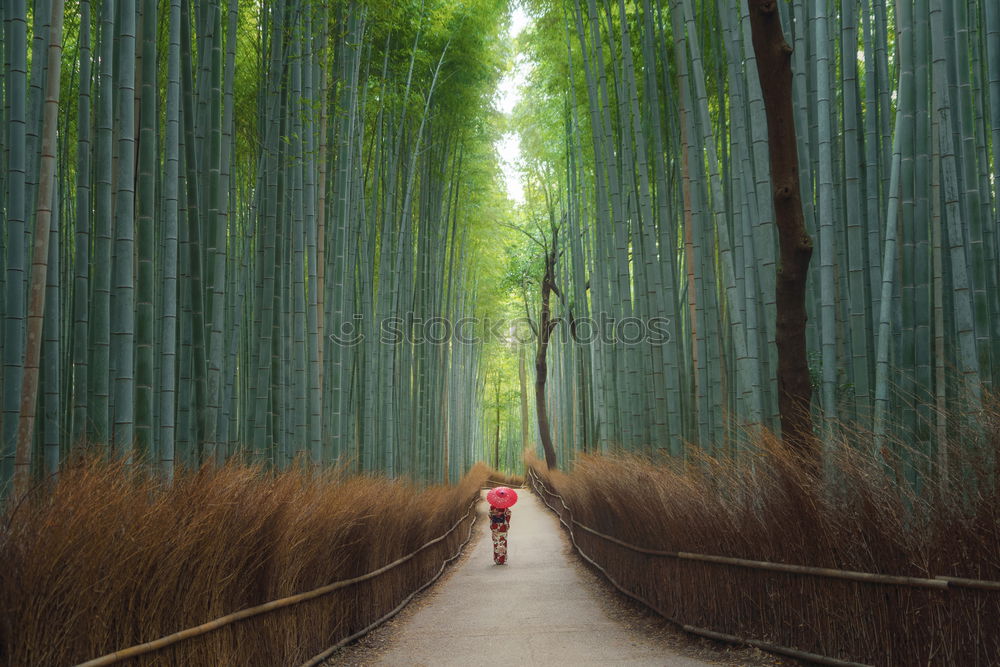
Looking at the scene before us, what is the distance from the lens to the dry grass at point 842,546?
95.4 inches

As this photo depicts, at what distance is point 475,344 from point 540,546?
8797mm

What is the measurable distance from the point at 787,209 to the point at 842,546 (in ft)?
5.15

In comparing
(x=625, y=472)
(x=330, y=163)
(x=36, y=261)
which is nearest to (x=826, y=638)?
(x=625, y=472)

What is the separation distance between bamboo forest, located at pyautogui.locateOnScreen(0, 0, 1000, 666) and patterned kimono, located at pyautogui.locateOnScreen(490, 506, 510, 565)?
0.06 metres

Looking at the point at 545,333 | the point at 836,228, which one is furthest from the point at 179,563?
the point at 545,333

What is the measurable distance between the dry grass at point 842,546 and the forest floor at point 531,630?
0.23 m

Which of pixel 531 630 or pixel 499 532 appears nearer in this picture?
pixel 531 630

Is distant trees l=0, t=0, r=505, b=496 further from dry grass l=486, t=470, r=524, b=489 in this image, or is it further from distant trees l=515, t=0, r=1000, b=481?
dry grass l=486, t=470, r=524, b=489

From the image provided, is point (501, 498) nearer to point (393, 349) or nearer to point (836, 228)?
point (393, 349)

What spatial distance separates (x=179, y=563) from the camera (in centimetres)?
243

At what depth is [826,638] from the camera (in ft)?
10.1

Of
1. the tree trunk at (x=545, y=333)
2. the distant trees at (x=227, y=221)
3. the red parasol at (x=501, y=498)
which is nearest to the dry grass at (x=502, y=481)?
the tree trunk at (x=545, y=333)

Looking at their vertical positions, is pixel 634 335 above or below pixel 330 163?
below

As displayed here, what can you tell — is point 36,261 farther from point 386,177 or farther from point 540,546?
point 540,546
